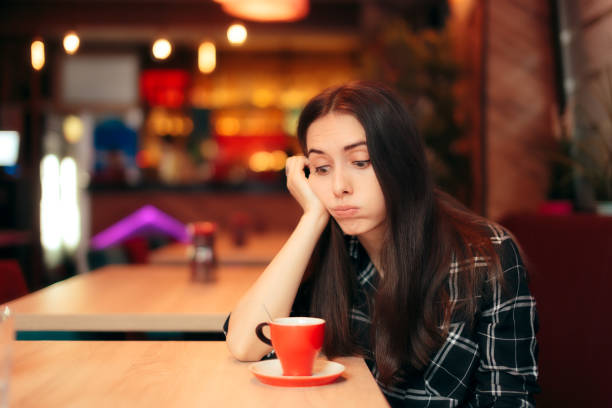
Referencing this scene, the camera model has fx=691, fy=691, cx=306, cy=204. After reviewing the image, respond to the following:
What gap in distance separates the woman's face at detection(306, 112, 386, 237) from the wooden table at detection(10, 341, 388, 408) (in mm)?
307

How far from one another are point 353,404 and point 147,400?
1.11 ft

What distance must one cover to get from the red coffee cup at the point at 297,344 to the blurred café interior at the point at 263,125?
2.58ft

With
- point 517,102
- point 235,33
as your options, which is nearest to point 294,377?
point 235,33

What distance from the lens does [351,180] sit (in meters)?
1.51

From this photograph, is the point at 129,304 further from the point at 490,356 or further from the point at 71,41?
the point at 71,41

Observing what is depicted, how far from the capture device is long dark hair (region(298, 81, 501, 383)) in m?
1.50

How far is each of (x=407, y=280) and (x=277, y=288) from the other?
29 centimetres

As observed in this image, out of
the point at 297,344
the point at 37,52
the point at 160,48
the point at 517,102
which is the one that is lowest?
the point at 297,344

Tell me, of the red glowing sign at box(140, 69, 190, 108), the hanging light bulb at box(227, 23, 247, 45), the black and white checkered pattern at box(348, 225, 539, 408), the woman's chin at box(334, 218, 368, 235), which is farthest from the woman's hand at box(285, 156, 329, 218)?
the red glowing sign at box(140, 69, 190, 108)

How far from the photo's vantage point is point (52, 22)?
28.1 feet

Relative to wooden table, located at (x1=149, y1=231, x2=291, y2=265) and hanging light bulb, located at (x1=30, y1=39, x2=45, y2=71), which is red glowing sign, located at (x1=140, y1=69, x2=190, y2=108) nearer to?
wooden table, located at (x1=149, y1=231, x2=291, y2=265)

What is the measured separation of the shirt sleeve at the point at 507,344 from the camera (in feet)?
4.76

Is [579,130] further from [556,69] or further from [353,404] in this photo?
[353,404]

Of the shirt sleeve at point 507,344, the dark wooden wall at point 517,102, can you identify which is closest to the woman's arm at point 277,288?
the shirt sleeve at point 507,344
